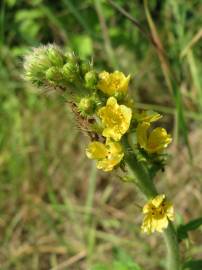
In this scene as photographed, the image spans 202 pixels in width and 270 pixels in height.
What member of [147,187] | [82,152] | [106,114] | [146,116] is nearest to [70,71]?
[106,114]

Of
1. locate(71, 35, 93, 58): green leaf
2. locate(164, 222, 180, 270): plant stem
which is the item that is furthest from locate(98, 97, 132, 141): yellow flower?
locate(71, 35, 93, 58): green leaf

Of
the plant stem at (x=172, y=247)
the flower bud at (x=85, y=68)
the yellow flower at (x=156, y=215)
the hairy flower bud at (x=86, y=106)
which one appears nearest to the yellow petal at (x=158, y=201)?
the yellow flower at (x=156, y=215)

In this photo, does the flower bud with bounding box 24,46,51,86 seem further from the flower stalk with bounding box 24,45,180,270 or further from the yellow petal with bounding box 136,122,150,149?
the yellow petal with bounding box 136,122,150,149

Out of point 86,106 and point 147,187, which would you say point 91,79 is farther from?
point 147,187

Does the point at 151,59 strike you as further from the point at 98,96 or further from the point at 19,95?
the point at 98,96

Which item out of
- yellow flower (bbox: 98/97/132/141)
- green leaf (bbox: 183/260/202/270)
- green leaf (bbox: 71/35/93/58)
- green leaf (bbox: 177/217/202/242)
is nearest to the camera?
yellow flower (bbox: 98/97/132/141)

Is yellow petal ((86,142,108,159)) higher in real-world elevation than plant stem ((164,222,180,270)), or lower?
higher
